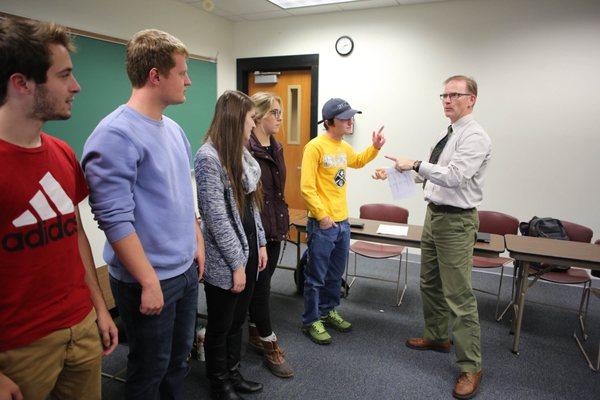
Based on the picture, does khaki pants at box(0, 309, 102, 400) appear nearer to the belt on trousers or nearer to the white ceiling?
the belt on trousers

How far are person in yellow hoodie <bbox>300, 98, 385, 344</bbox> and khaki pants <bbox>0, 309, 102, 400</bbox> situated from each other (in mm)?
1488

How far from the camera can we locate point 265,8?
14.0 ft

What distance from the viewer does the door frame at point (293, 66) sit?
4.57 m

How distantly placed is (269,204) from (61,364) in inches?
50.6

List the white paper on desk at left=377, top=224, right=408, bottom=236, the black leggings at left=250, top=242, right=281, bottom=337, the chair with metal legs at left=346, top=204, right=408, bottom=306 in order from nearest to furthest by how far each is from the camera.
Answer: the black leggings at left=250, top=242, right=281, bottom=337 → the white paper on desk at left=377, top=224, right=408, bottom=236 → the chair with metal legs at left=346, top=204, right=408, bottom=306

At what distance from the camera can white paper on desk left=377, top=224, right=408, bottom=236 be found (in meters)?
2.86

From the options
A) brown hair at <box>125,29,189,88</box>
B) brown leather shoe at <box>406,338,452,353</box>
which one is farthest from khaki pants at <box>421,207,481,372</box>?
brown hair at <box>125,29,189,88</box>

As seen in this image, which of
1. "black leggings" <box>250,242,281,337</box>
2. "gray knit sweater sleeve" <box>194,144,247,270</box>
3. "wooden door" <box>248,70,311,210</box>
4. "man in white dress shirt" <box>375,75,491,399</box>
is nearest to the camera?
"gray knit sweater sleeve" <box>194,144,247,270</box>

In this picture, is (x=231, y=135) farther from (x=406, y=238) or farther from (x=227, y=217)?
(x=406, y=238)

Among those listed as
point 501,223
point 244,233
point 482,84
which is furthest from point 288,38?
point 244,233

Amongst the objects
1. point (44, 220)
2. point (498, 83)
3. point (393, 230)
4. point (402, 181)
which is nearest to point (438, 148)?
point (402, 181)

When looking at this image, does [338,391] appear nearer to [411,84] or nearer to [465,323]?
[465,323]

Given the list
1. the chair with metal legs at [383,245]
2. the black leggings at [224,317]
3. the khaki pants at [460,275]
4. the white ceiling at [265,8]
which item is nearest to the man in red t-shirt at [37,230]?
the black leggings at [224,317]

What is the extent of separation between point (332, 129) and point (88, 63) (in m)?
2.15
